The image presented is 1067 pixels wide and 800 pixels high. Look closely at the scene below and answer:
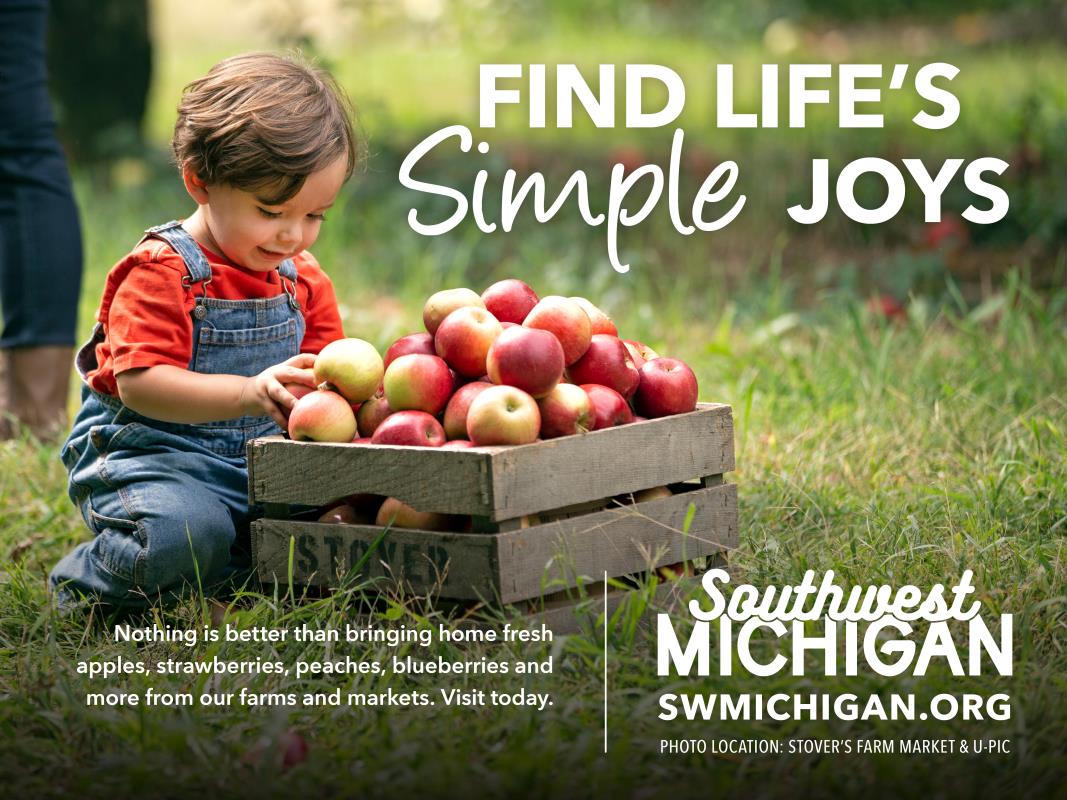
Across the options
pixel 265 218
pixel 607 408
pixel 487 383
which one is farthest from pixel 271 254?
pixel 607 408

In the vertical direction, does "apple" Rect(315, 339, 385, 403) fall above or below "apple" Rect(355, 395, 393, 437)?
above

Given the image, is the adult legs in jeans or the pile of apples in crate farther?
the adult legs in jeans

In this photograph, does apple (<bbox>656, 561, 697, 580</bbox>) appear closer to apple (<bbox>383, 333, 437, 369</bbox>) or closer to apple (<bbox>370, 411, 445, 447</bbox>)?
apple (<bbox>370, 411, 445, 447</bbox>)

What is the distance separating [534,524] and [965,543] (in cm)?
99

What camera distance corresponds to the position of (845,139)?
Answer: 7.29 meters

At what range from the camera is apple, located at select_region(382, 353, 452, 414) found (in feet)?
9.00

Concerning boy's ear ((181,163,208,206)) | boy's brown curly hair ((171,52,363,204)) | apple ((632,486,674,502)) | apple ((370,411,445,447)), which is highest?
boy's brown curly hair ((171,52,363,204))

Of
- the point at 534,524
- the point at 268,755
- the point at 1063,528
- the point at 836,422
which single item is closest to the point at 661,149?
the point at 836,422

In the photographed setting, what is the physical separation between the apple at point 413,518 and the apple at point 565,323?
396 millimetres

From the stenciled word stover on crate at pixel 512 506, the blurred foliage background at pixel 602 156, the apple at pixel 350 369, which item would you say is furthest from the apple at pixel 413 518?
the blurred foliage background at pixel 602 156

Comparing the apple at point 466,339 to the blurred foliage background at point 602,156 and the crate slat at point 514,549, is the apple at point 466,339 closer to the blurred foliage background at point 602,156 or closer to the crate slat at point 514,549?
the crate slat at point 514,549

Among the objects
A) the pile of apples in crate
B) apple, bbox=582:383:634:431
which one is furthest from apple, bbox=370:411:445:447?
apple, bbox=582:383:634:431

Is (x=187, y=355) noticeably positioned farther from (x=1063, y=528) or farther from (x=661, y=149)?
(x=661, y=149)

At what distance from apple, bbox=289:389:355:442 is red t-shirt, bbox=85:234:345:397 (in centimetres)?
35
